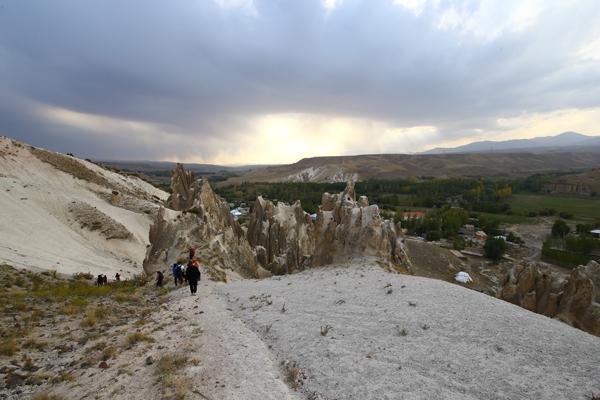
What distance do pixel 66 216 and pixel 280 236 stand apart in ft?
72.8

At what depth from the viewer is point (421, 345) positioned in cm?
869

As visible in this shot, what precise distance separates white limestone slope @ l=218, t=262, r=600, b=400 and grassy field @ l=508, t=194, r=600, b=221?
106701 mm

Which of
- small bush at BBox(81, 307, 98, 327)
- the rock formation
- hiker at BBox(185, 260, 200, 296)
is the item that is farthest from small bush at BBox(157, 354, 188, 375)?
the rock formation

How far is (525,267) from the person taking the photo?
2248 centimetres

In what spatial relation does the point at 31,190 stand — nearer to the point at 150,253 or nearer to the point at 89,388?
the point at 150,253

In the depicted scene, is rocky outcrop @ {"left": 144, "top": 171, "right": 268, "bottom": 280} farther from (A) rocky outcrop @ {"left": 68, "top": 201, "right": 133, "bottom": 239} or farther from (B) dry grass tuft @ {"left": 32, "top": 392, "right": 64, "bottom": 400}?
(A) rocky outcrop @ {"left": 68, "top": 201, "right": 133, "bottom": 239}

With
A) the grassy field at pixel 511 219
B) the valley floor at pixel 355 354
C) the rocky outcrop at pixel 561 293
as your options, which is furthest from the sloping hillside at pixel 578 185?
the valley floor at pixel 355 354

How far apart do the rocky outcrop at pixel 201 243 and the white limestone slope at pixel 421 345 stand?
6.94 metres

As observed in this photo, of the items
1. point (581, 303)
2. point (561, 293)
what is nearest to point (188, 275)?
point (581, 303)

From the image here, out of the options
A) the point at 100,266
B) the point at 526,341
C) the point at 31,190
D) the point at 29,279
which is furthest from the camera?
the point at 31,190

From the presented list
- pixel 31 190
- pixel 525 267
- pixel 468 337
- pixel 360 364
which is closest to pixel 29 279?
pixel 360 364

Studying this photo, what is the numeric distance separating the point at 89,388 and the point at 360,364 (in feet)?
18.7

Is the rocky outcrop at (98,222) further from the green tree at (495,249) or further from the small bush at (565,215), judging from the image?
the small bush at (565,215)

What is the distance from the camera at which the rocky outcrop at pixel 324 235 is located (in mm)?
20234
